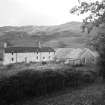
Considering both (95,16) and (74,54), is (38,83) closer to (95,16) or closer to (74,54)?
(95,16)

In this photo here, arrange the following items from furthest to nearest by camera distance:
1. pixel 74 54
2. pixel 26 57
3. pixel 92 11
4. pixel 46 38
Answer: pixel 46 38, pixel 26 57, pixel 74 54, pixel 92 11

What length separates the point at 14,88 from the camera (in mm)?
16359

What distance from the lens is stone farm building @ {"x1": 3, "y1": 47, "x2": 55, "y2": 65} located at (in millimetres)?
56219

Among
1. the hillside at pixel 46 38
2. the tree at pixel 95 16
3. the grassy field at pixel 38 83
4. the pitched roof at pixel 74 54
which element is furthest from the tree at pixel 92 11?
the hillside at pixel 46 38

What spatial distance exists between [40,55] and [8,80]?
43892mm

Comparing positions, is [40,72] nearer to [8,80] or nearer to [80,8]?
[8,80]

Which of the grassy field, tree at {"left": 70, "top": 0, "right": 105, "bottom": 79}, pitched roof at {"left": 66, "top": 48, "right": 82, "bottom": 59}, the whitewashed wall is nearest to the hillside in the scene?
the whitewashed wall

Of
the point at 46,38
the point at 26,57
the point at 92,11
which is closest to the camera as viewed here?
the point at 92,11

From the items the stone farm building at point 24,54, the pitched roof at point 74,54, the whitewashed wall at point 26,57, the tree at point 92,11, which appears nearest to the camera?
the tree at point 92,11

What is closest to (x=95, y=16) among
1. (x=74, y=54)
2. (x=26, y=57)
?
(x=74, y=54)

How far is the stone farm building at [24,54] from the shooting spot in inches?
2213

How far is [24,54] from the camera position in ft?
187

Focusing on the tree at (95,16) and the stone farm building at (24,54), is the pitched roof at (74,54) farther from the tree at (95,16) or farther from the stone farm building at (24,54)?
the tree at (95,16)

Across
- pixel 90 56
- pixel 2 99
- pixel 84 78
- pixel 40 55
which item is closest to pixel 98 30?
pixel 2 99
